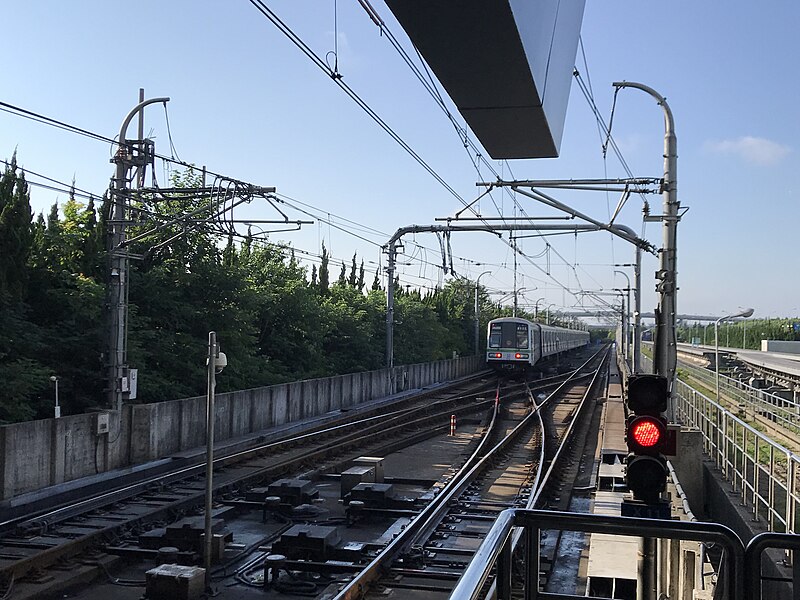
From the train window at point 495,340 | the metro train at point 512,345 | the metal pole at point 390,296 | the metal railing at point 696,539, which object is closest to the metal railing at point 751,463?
the metal railing at point 696,539

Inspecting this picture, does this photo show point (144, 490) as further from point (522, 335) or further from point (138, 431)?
point (522, 335)

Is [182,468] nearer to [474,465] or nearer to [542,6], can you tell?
[474,465]

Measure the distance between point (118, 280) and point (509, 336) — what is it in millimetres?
30854

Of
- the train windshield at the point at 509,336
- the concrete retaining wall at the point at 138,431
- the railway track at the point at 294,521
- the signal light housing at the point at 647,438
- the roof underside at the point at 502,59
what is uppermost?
the roof underside at the point at 502,59

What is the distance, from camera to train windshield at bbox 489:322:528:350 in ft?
146

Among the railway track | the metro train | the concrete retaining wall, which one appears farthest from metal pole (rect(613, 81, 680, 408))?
the metro train

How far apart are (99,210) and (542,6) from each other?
18.5 metres

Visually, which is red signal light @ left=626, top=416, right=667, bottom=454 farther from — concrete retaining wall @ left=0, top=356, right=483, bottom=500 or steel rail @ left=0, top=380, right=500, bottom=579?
concrete retaining wall @ left=0, top=356, right=483, bottom=500

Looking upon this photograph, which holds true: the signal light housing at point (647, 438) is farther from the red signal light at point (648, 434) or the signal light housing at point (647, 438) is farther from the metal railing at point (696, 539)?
the metal railing at point (696, 539)

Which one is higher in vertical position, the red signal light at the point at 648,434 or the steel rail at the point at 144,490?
the red signal light at the point at 648,434

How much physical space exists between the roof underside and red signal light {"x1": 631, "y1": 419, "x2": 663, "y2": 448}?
2475 mm

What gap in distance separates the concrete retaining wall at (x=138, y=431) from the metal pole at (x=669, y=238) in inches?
440

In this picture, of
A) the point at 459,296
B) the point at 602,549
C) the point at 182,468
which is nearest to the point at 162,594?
the point at 602,549

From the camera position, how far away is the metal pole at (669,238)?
42.3 feet
